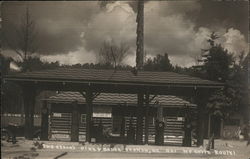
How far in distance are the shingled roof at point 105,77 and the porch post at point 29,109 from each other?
61cm

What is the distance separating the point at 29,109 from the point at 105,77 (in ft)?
7.26

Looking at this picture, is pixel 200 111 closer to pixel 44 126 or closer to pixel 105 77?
pixel 105 77

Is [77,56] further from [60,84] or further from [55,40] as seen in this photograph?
[60,84]

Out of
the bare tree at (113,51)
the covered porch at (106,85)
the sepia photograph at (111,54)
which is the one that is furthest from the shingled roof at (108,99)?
the bare tree at (113,51)

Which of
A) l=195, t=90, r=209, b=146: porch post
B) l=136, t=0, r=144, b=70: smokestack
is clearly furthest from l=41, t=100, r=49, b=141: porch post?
l=195, t=90, r=209, b=146: porch post

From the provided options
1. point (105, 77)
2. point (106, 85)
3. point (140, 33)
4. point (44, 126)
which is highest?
point (140, 33)

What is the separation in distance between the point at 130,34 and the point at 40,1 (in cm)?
211

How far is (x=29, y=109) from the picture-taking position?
13422 mm

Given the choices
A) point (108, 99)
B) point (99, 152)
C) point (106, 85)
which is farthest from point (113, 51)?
point (108, 99)

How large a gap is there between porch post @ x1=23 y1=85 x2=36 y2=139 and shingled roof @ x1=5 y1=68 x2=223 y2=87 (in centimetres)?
61

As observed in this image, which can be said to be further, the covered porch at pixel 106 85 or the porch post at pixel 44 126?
the porch post at pixel 44 126

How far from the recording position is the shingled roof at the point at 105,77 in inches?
505

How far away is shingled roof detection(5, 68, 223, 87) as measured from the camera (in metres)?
12.8

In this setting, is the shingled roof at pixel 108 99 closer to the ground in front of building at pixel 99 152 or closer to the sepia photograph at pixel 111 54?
the sepia photograph at pixel 111 54
